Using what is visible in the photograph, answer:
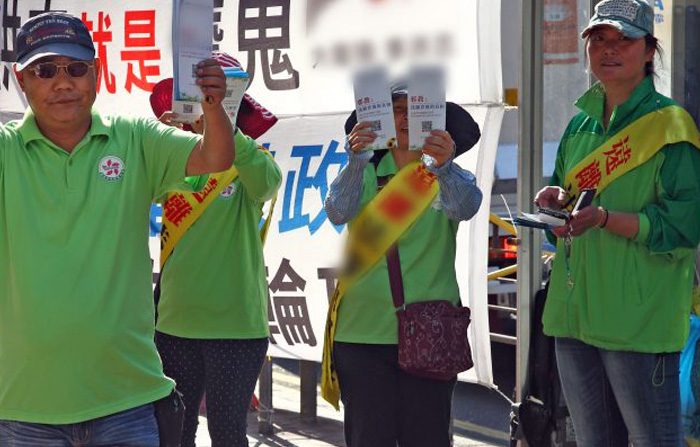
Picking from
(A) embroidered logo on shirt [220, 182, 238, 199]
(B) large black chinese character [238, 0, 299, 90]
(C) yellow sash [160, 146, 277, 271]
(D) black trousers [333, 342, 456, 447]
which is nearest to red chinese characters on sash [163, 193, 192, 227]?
(C) yellow sash [160, 146, 277, 271]

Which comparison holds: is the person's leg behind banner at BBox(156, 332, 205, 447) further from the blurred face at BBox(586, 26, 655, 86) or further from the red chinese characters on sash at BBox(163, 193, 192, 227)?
the blurred face at BBox(586, 26, 655, 86)

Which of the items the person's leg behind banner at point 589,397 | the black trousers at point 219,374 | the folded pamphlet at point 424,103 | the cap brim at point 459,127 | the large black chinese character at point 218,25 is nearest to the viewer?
the folded pamphlet at point 424,103

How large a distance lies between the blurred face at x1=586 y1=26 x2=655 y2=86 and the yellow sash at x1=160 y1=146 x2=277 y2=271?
141 cm

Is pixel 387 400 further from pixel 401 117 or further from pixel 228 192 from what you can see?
pixel 228 192

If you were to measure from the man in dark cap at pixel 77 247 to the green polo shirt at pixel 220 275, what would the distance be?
143 centimetres

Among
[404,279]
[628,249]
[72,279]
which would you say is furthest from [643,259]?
[72,279]

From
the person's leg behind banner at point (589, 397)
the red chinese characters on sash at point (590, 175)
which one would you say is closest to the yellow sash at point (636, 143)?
the red chinese characters on sash at point (590, 175)

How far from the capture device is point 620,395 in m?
4.36

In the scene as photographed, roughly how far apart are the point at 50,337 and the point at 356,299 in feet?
4.31

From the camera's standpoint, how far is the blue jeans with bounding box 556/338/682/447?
4332 millimetres

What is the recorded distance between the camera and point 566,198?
4488 mm

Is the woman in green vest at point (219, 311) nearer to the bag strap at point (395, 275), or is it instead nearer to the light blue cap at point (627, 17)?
the bag strap at point (395, 275)

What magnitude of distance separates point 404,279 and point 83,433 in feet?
4.55

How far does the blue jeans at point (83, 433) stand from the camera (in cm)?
355
